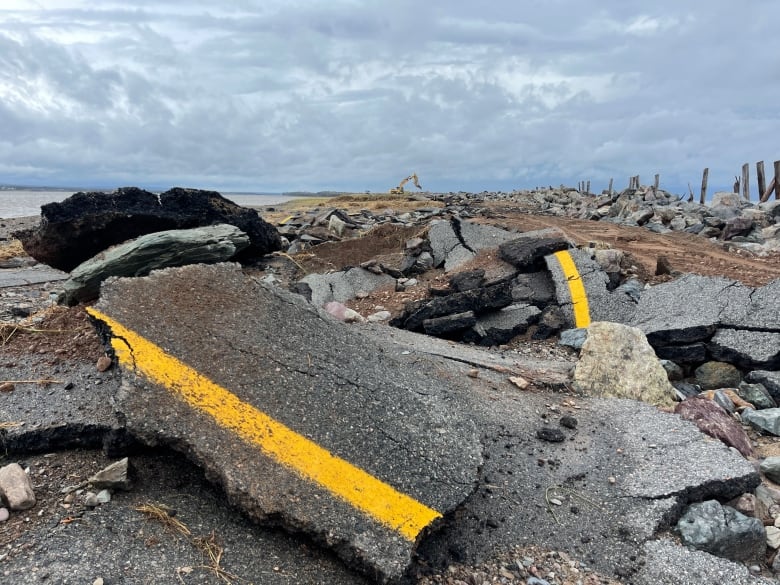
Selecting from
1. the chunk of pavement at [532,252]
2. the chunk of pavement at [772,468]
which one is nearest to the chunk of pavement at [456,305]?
the chunk of pavement at [532,252]

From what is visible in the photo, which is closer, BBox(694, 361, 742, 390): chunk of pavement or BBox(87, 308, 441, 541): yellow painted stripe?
BBox(87, 308, 441, 541): yellow painted stripe

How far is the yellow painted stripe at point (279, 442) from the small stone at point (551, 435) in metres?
1.24

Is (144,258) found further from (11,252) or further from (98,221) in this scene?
(11,252)

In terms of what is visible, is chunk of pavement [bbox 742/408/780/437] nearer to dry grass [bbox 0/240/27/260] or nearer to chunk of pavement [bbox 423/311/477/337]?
chunk of pavement [bbox 423/311/477/337]

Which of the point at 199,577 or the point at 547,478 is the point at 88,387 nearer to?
the point at 199,577

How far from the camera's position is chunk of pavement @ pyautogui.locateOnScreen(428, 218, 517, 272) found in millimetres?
8211

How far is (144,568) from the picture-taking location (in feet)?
6.88

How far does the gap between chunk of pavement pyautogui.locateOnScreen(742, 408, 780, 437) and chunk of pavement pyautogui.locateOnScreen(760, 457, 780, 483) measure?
74 centimetres

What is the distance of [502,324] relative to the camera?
6.01 m

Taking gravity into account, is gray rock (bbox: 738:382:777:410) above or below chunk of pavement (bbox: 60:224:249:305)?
below

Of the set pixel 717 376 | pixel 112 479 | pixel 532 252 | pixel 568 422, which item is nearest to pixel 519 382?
pixel 568 422

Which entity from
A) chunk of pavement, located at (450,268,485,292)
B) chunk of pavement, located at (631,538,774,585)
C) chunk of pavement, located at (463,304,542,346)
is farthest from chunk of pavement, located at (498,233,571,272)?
chunk of pavement, located at (631,538,774,585)

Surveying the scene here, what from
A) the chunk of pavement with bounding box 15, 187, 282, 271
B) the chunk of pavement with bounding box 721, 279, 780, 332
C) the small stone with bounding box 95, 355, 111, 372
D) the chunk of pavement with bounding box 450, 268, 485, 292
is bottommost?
the chunk of pavement with bounding box 721, 279, 780, 332

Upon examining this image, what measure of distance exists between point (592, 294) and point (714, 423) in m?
2.72
